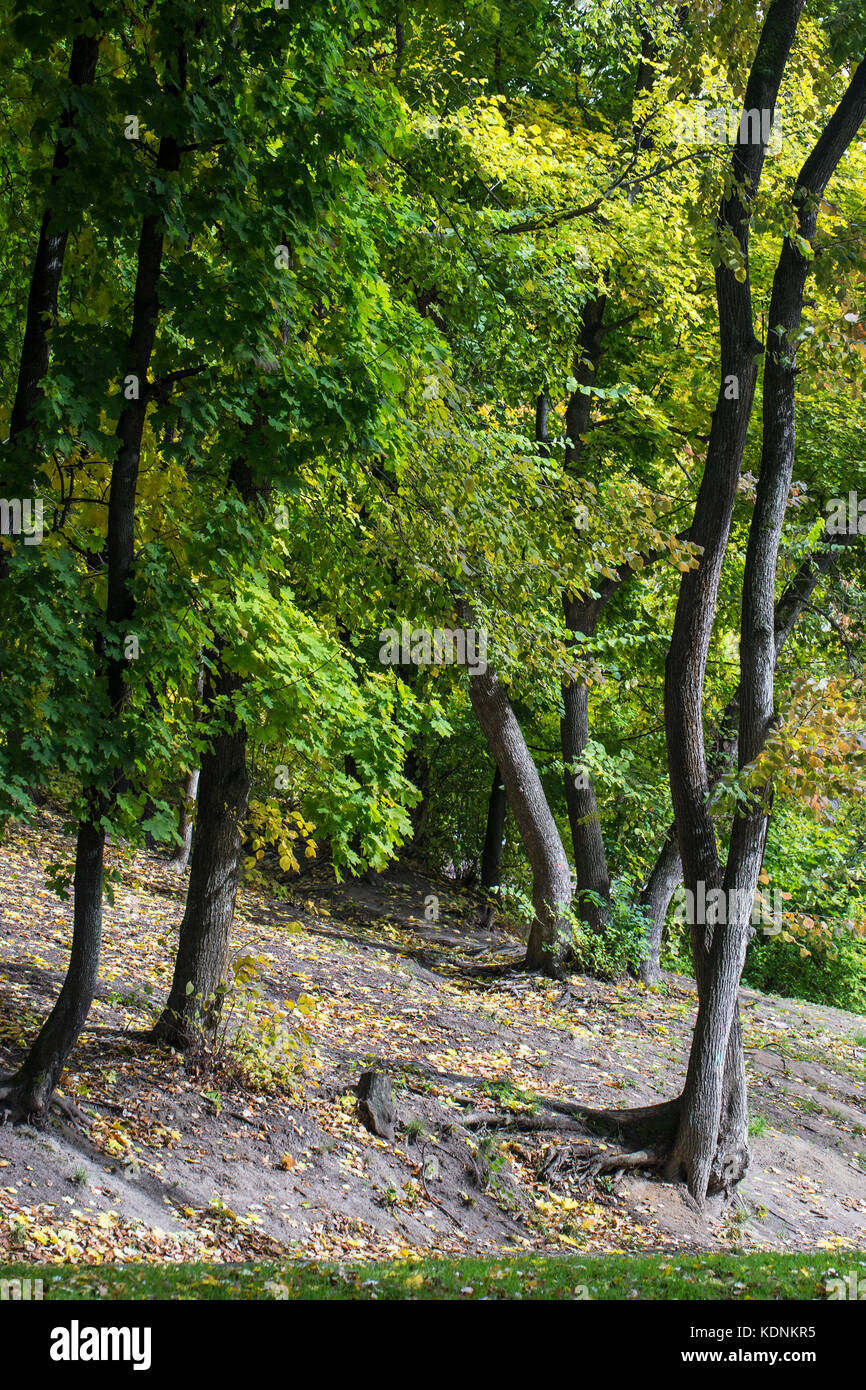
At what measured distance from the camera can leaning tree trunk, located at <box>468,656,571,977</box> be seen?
13.6 meters

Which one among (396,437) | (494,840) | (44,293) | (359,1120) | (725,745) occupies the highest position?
(44,293)

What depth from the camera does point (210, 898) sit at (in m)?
7.88

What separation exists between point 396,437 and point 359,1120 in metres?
4.96

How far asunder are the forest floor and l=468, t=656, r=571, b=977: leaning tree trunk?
1.58 feet

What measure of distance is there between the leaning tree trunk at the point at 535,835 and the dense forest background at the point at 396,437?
6cm

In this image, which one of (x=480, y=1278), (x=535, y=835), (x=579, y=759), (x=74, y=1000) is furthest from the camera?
(x=579, y=759)

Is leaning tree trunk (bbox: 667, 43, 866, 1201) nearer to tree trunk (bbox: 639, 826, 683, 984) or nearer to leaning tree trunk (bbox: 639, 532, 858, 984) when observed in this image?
leaning tree trunk (bbox: 639, 532, 858, 984)

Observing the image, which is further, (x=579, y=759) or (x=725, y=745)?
(x=579, y=759)

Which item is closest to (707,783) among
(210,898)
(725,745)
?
(725,745)

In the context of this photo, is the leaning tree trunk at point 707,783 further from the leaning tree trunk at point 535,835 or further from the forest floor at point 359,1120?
the leaning tree trunk at point 535,835

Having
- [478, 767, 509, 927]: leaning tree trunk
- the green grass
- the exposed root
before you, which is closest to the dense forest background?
the exposed root

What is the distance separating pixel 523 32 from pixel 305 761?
10403 mm

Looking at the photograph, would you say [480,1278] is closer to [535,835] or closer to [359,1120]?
[359,1120]
